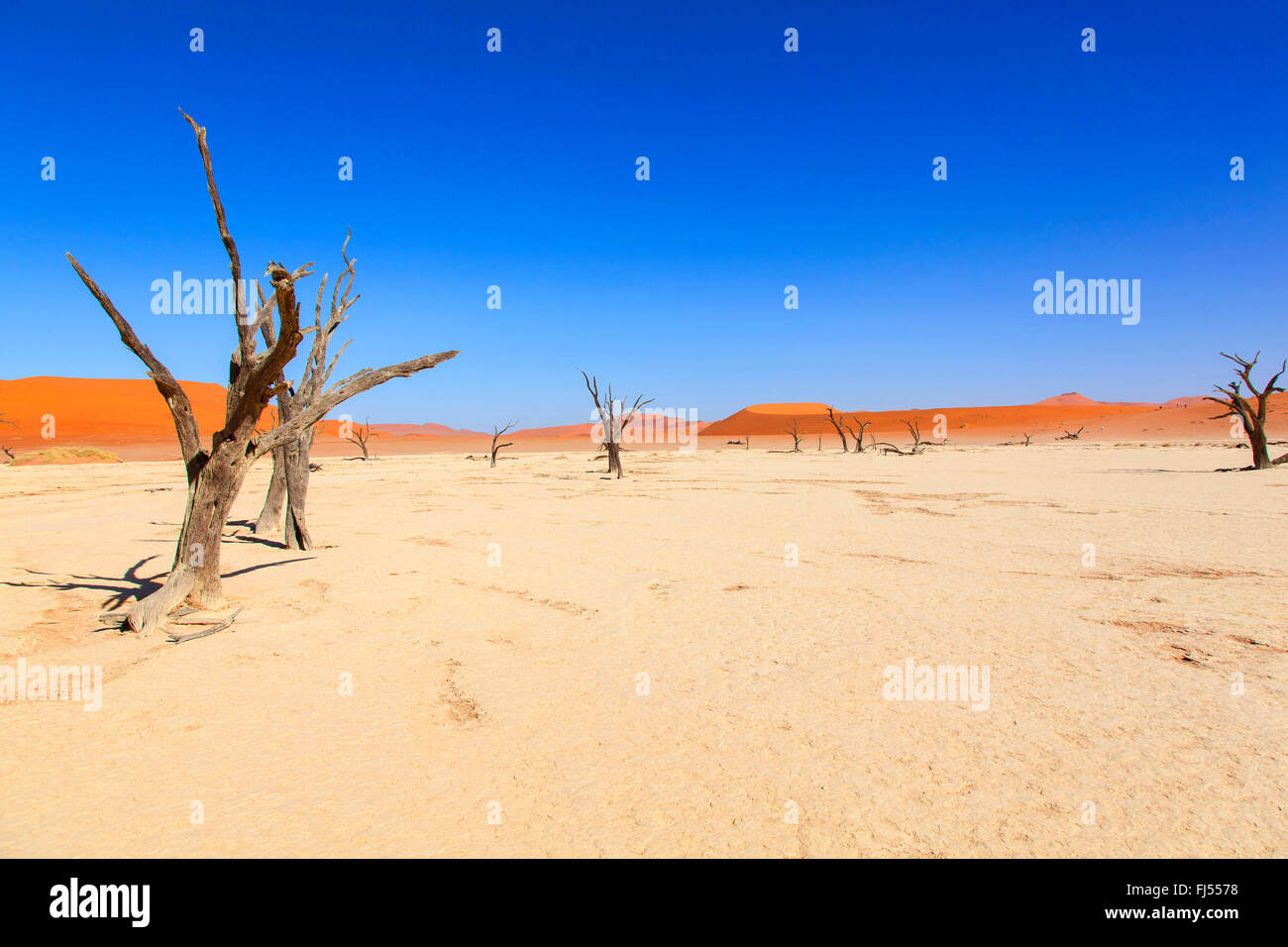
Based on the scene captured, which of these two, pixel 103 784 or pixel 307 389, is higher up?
pixel 307 389

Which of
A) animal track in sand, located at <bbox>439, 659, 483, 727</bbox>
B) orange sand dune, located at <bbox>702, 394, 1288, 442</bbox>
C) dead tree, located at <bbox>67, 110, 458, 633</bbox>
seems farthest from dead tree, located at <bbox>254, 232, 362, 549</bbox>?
orange sand dune, located at <bbox>702, 394, 1288, 442</bbox>

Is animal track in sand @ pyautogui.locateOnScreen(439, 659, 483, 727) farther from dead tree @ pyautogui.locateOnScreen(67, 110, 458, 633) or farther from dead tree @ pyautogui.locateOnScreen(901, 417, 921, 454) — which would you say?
dead tree @ pyautogui.locateOnScreen(901, 417, 921, 454)

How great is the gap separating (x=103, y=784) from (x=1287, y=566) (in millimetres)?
9220

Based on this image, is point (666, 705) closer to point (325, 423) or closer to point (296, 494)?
point (296, 494)

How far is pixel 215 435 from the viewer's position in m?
4.87

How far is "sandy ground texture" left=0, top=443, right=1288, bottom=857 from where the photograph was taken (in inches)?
93.0

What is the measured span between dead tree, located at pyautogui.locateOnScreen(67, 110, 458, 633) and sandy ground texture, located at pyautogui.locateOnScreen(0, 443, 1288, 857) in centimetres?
48

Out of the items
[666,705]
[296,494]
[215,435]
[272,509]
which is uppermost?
[215,435]

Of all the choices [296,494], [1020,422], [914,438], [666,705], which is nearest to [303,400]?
[296,494]

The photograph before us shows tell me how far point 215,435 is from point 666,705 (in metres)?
4.13

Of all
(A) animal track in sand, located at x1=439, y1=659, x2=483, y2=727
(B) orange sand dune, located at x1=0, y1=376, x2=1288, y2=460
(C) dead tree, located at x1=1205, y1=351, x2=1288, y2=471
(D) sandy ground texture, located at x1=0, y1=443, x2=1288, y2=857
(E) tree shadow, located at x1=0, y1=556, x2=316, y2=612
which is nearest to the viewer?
(D) sandy ground texture, located at x1=0, y1=443, x2=1288, y2=857
